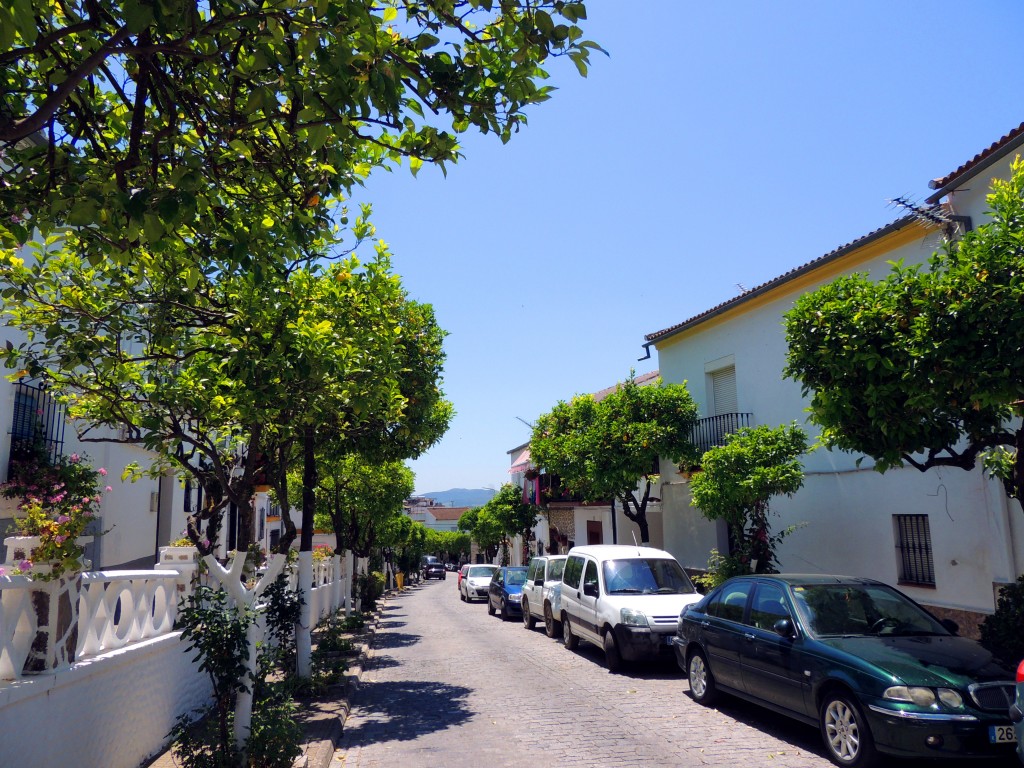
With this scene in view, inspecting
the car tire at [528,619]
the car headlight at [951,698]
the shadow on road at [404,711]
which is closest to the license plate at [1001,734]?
the car headlight at [951,698]

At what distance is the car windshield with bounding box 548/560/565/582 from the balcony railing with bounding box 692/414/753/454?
4.43m

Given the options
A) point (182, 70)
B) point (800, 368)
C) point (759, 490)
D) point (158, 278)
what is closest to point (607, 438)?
point (759, 490)

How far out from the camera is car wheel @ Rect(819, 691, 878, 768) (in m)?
6.25

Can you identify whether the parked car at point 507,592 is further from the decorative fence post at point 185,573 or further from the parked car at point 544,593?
the decorative fence post at point 185,573

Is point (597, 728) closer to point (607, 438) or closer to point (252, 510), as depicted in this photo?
point (252, 510)

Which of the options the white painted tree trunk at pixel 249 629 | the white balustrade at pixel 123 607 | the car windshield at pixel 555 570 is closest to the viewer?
the white balustrade at pixel 123 607

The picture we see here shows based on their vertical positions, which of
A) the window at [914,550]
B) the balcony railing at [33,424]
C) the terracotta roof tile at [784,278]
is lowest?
the window at [914,550]

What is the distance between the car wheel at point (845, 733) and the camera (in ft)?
20.5

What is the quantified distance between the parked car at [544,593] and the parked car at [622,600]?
1224mm

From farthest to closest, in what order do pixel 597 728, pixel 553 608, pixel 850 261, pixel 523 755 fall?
pixel 553 608 → pixel 850 261 → pixel 597 728 → pixel 523 755

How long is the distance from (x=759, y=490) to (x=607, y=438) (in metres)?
5.52

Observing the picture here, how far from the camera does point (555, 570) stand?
16.9 metres

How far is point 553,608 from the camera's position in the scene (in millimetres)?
15992

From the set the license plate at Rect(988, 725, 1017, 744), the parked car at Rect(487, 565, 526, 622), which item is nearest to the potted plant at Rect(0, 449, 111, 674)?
the license plate at Rect(988, 725, 1017, 744)
